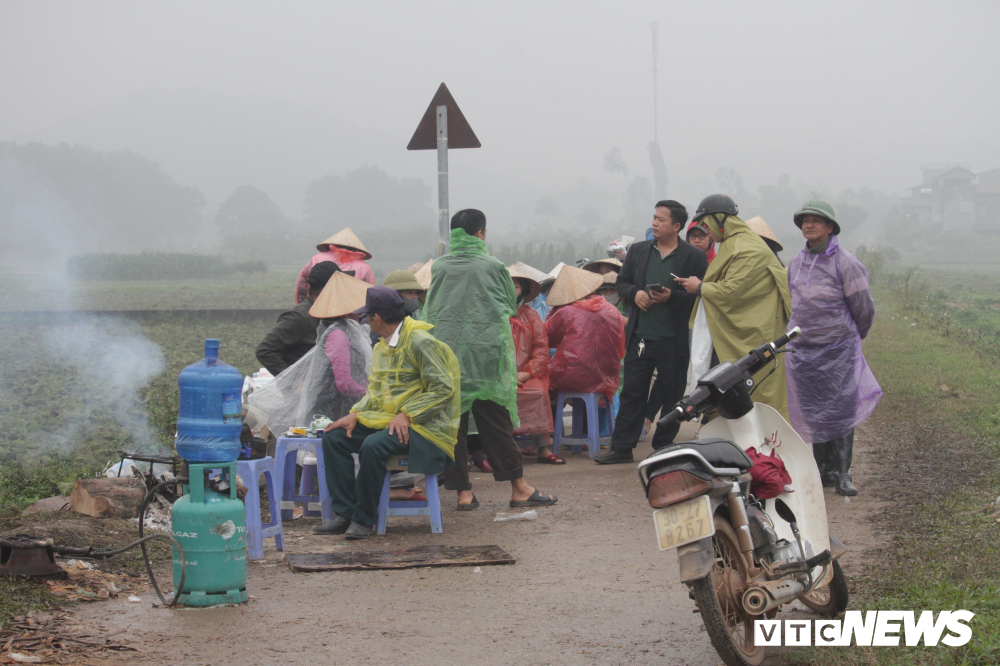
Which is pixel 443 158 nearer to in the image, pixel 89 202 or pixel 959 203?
pixel 89 202

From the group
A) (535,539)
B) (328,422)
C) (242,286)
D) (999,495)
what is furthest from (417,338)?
(242,286)

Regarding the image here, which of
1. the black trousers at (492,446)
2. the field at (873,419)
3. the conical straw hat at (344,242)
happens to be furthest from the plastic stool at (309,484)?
the conical straw hat at (344,242)

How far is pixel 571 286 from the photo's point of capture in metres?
8.15

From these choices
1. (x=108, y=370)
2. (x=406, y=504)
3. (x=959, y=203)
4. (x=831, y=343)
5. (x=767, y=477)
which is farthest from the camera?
(x=959, y=203)

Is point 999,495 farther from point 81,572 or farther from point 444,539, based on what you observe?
point 81,572

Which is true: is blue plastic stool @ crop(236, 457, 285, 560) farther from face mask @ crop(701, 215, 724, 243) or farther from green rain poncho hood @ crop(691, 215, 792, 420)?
face mask @ crop(701, 215, 724, 243)

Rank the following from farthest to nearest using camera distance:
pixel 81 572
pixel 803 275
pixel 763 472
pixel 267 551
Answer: pixel 803 275 < pixel 267 551 < pixel 81 572 < pixel 763 472

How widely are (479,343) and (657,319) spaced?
184 centimetres

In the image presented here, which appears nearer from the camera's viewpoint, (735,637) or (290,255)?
(735,637)

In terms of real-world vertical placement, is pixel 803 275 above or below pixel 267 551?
above

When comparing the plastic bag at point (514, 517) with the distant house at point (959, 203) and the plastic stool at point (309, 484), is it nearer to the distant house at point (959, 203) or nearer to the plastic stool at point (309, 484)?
the plastic stool at point (309, 484)

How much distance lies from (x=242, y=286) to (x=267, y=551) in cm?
1796

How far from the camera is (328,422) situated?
600cm

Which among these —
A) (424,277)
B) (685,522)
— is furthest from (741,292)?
(424,277)
